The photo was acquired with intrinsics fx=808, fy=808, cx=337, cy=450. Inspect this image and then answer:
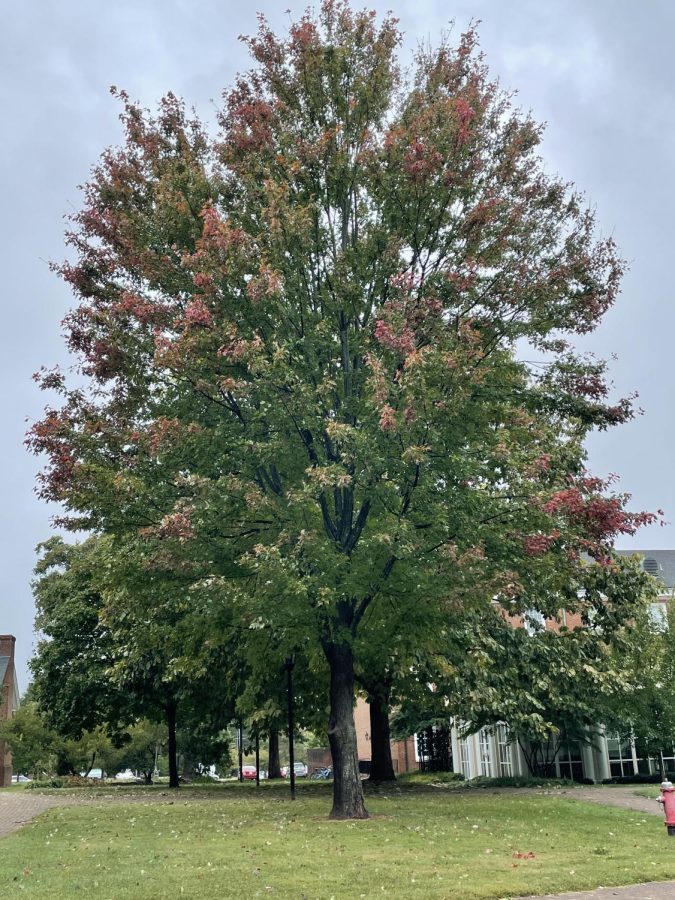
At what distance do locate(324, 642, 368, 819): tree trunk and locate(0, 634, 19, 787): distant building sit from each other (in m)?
44.6

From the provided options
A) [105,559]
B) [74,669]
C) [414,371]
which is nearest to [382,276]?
[414,371]

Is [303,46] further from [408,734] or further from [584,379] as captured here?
[408,734]

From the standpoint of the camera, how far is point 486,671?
21250 millimetres

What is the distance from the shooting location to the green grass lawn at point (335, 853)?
8.22 meters

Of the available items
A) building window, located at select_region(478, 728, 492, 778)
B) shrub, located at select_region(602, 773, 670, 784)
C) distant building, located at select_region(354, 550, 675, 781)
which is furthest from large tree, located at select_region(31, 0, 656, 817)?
building window, located at select_region(478, 728, 492, 778)

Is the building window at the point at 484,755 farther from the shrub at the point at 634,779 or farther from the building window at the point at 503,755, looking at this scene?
the shrub at the point at 634,779

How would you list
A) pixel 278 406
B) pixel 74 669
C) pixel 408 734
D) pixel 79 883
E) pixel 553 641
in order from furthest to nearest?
1. pixel 408 734
2. pixel 74 669
3. pixel 553 641
4. pixel 278 406
5. pixel 79 883

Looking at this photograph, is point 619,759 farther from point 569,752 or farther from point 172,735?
point 172,735

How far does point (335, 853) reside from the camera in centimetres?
1036

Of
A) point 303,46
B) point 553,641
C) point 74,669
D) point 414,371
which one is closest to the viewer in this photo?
point 414,371

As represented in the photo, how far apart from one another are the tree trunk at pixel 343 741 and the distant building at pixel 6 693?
4455cm

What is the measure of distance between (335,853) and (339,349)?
8.68m

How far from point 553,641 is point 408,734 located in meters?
15.0

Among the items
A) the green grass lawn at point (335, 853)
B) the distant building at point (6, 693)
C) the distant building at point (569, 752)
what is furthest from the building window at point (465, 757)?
the distant building at point (6, 693)
